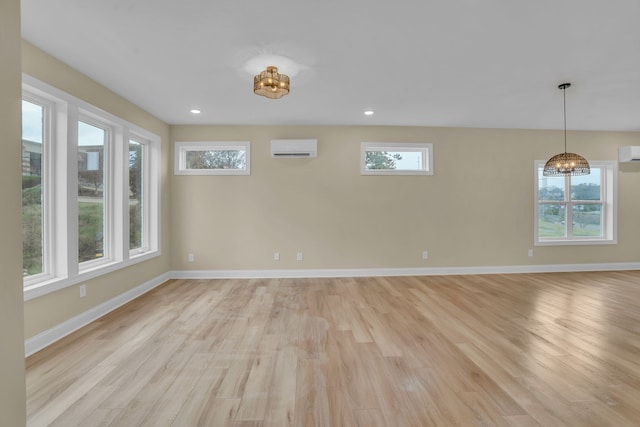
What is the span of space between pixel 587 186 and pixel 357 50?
5.64 metres

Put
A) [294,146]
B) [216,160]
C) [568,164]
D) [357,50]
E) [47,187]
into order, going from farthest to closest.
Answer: [216,160] < [294,146] < [568,164] < [47,187] < [357,50]

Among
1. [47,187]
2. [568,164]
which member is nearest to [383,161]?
[568,164]

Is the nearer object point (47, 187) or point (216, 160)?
point (47, 187)

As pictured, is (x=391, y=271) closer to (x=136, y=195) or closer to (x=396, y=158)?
(x=396, y=158)

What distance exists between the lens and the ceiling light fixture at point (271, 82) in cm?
256

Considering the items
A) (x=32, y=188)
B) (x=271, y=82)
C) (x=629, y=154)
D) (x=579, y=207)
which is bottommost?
(x=579, y=207)

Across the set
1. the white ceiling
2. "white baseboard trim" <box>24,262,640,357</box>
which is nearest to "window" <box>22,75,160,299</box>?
the white ceiling

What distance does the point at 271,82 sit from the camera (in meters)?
2.56

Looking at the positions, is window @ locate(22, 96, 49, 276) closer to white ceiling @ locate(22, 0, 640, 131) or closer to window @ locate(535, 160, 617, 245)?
white ceiling @ locate(22, 0, 640, 131)

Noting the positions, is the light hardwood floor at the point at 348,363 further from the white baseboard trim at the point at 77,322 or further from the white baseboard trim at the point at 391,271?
the white baseboard trim at the point at 391,271

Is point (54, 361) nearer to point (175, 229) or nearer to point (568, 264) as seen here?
point (175, 229)

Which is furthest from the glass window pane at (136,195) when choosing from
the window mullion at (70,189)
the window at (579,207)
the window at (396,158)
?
the window at (579,207)

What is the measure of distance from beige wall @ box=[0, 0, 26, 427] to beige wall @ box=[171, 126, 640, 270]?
11.6 feet

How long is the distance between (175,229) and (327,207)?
8.65 feet
